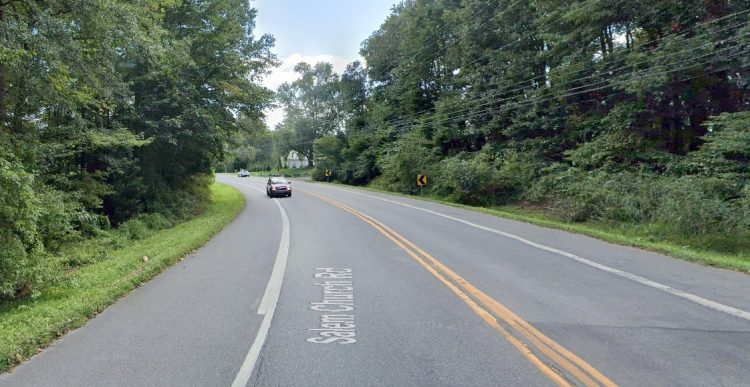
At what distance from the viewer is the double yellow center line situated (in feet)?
13.5

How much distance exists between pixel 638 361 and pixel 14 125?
14162 millimetres

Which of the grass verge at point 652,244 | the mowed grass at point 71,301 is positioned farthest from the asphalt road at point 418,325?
the grass verge at point 652,244

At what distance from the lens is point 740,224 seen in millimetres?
12570

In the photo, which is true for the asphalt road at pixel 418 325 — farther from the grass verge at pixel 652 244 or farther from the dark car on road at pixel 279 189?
the dark car on road at pixel 279 189

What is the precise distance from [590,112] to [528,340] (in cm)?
2349

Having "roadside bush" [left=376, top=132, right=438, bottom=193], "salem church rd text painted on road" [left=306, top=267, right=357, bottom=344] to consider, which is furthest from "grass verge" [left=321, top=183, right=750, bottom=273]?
"roadside bush" [left=376, top=132, right=438, bottom=193]

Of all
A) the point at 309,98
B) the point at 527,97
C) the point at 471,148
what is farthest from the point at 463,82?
the point at 309,98

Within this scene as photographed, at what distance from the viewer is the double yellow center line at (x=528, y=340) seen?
4113 millimetres

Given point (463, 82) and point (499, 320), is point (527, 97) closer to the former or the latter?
point (463, 82)

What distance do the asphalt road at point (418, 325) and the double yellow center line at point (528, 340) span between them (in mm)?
20

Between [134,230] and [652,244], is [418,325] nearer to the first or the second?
[652,244]

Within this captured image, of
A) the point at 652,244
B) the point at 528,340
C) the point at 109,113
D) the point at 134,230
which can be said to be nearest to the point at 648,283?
the point at 528,340

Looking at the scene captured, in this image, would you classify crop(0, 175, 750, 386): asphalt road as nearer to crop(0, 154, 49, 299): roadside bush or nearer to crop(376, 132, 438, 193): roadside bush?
crop(0, 154, 49, 299): roadside bush

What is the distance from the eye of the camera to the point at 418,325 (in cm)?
554
